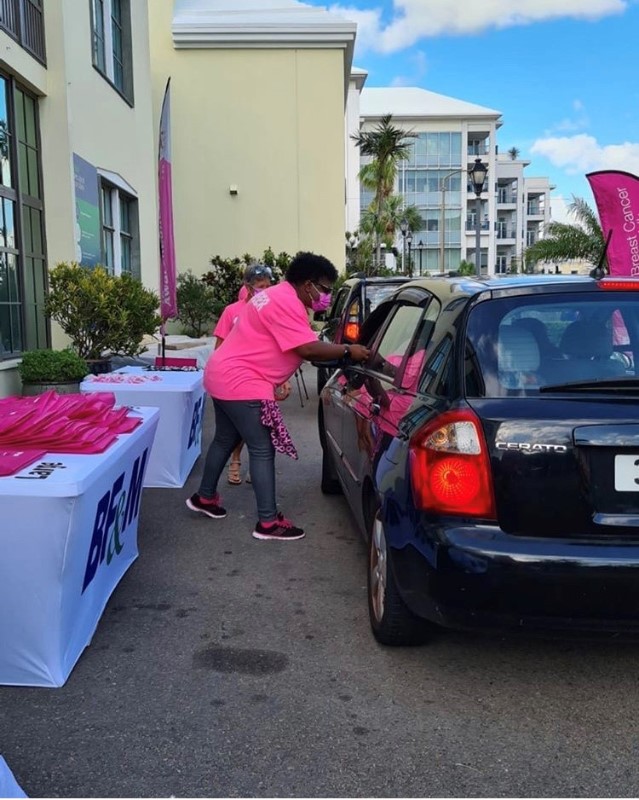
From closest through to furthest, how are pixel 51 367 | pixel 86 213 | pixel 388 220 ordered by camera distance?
pixel 51 367 → pixel 86 213 → pixel 388 220

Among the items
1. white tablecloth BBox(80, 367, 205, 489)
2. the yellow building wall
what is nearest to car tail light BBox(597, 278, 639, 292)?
white tablecloth BBox(80, 367, 205, 489)

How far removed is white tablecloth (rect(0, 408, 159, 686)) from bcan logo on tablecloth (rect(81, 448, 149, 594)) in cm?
1

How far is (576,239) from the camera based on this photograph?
64.4ft

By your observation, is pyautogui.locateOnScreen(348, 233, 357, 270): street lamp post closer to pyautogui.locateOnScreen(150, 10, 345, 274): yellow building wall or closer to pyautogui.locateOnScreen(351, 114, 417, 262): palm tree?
pyautogui.locateOnScreen(351, 114, 417, 262): palm tree

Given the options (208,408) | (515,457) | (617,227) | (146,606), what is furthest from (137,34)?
(515,457)

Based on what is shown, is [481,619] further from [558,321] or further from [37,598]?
[37,598]

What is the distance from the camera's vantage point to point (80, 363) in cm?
788

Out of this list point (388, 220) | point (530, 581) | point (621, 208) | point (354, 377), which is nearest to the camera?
point (530, 581)

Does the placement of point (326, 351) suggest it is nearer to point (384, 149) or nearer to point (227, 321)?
point (227, 321)

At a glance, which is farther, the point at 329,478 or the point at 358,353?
the point at 329,478

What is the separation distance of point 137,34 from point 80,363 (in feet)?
29.3

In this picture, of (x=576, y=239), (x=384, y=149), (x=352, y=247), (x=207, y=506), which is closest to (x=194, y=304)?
(x=576, y=239)

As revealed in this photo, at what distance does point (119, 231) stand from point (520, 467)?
38.1 ft

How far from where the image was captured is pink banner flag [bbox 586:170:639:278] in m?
8.95
